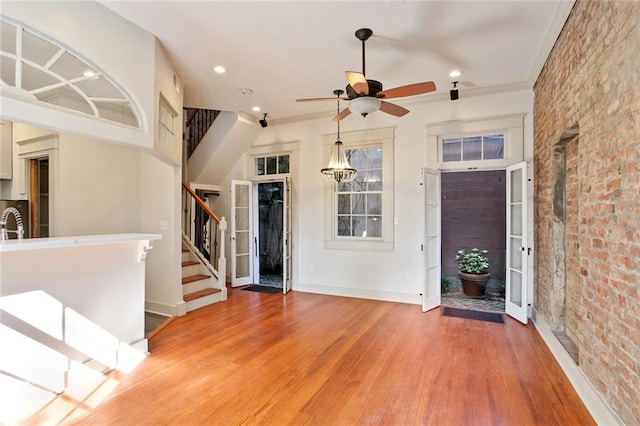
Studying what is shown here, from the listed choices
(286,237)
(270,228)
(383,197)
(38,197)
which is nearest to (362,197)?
(383,197)

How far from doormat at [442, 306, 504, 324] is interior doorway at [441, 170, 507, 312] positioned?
2.97ft

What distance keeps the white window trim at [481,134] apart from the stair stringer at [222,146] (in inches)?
130

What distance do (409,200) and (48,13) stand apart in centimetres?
465

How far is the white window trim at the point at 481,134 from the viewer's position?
4566mm

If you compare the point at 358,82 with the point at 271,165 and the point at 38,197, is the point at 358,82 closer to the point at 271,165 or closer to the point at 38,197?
the point at 271,165

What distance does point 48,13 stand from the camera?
7.95 ft

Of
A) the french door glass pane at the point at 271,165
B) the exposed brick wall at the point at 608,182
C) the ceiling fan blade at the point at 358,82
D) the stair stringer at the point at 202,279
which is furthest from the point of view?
the french door glass pane at the point at 271,165

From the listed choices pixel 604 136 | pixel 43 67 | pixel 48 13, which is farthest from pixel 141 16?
pixel 604 136

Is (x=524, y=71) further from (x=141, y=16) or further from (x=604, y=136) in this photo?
(x=141, y=16)

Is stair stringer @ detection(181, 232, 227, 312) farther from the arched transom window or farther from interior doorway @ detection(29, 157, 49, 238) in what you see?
the arched transom window

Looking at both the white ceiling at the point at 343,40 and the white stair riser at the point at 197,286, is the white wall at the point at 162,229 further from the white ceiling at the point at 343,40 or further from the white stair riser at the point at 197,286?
the white ceiling at the point at 343,40

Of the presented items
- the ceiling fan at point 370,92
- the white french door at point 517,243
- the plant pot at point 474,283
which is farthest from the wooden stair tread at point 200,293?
the white french door at point 517,243

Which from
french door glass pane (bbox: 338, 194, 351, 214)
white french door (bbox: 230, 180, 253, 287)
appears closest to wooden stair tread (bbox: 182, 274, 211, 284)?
white french door (bbox: 230, 180, 253, 287)

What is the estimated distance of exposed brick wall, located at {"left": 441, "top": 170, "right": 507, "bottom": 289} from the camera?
6074 millimetres
